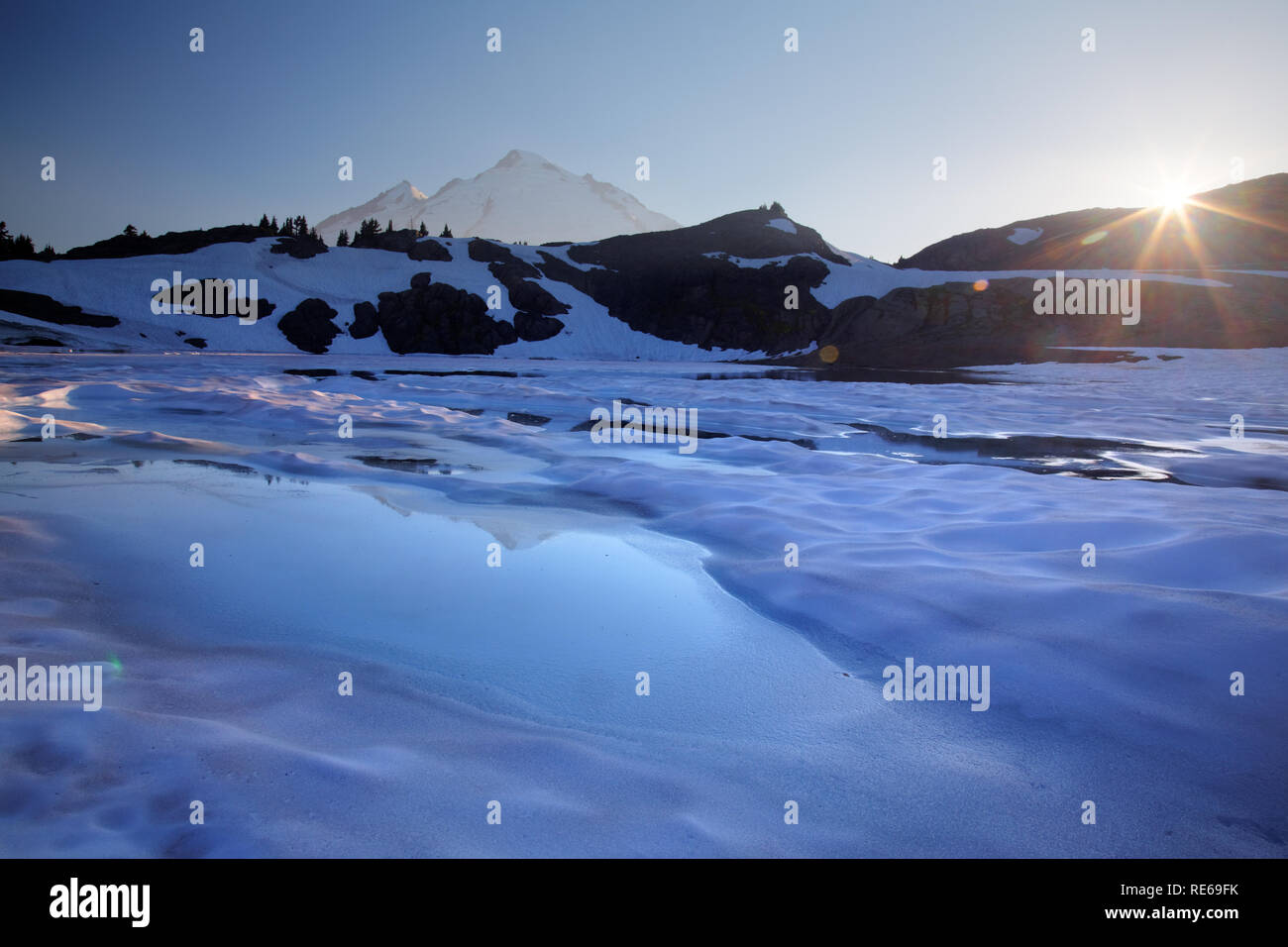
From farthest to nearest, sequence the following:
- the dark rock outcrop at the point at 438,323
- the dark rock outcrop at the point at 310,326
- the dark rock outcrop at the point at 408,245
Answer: the dark rock outcrop at the point at 408,245
the dark rock outcrop at the point at 438,323
the dark rock outcrop at the point at 310,326

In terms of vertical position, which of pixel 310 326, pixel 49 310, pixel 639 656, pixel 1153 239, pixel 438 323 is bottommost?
pixel 639 656

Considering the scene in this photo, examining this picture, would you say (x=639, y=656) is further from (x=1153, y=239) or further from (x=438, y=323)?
(x=1153, y=239)

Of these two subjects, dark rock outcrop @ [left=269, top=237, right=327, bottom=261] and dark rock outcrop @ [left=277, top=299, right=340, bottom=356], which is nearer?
dark rock outcrop @ [left=277, top=299, right=340, bottom=356]

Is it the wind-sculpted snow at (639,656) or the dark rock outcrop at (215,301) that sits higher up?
the dark rock outcrop at (215,301)

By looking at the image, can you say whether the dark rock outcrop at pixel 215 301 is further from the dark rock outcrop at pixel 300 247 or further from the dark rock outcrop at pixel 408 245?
the dark rock outcrop at pixel 408 245

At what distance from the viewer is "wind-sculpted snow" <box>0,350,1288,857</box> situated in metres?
1.96

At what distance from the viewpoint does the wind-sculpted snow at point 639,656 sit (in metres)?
1.96

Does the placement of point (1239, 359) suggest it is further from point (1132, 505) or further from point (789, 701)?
point (789, 701)

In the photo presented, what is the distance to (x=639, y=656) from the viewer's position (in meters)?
3.11

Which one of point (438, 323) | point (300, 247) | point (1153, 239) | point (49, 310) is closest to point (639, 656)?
point (438, 323)

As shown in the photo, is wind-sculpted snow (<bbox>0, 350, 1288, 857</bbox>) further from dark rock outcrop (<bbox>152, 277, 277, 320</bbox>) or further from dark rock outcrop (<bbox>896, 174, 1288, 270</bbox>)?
dark rock outcrop (<bbox>896, 174, 1288, 270</bbox>)

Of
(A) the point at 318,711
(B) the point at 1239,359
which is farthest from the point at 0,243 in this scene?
(B) the point at 1239,359

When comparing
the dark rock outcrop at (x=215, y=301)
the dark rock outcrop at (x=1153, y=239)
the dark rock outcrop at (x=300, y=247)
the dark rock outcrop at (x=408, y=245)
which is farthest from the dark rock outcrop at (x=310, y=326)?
the dark rock outcrop at (x=1153, y=239)

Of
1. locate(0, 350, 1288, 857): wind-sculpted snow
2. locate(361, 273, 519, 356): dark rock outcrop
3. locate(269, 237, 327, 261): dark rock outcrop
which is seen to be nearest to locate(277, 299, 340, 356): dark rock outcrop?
locate(361, 273, 519, 356): dark rock outcrop
